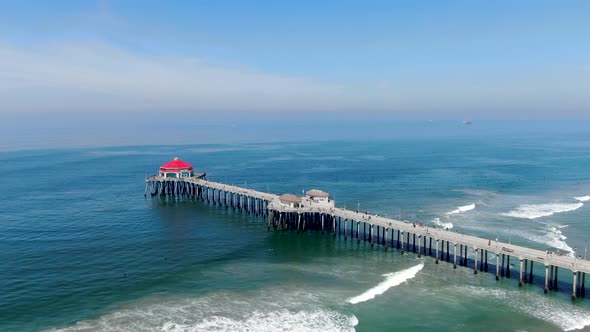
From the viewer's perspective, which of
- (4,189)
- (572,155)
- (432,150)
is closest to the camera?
(4,189)

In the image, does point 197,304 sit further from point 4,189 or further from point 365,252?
point 4,189

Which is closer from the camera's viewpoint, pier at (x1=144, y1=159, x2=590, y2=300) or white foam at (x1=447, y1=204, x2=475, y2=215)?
pier at (x1=144, y1=159, x2=590, y2=300)

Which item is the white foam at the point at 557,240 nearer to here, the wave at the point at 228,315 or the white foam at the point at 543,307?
the white foam at the point at 543,307

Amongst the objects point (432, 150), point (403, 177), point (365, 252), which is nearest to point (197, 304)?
point (365, 252)

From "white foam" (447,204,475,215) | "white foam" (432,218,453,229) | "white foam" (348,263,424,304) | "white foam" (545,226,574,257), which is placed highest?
"white foam" (447,204,475,215)

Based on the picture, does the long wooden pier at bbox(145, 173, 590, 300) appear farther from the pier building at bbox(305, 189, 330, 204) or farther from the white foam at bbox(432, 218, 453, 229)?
the white foam at bbox(432, 218, 453, 229)

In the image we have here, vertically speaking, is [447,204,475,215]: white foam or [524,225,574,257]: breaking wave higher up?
[447,204,475,215]: white foam

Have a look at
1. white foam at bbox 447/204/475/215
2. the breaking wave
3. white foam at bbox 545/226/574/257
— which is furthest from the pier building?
white foam at bbox 545/226/574/257
